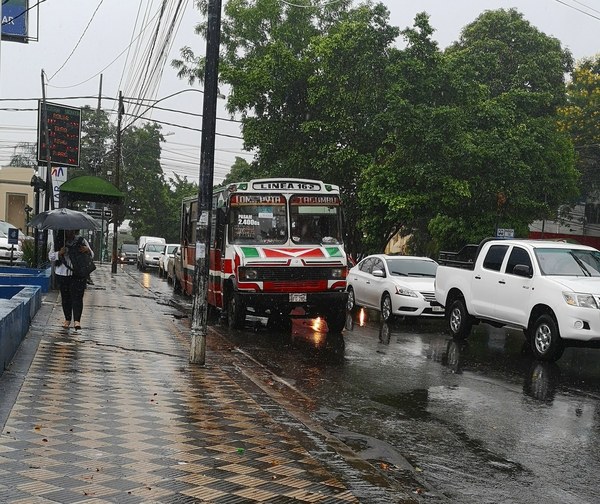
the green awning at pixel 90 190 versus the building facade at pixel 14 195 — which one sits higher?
the building facade at pixel 14 195

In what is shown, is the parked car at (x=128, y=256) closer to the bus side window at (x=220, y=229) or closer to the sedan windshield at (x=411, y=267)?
the sedan windshield at (x=411, y=267)

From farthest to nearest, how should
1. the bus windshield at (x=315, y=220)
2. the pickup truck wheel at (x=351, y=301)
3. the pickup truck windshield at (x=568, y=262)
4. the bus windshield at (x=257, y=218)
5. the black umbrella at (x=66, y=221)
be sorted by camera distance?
1. the pickup truck wheel at (x=351, y=301)
2. the bus windshield at (x=315, y=220)
3. the bus windshield at (x=257, y=218)
4. the black umbrella at (x=66, y=221)
5. the pickup truck windshield at (x=568, y=262)

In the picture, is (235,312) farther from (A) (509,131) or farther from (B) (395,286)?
(A) (509,131)

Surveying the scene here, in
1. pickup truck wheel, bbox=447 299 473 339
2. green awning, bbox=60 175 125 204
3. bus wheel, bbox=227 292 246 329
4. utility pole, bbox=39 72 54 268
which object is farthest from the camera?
utility pole, bbox=39 72 54 268

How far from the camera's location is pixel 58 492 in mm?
4750

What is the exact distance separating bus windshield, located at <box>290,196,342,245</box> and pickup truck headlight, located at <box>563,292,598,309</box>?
5.14 meters

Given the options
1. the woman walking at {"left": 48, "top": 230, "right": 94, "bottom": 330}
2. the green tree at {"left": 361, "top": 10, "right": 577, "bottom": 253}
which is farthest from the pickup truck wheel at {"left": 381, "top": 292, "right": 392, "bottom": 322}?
the green tree at {"left": 361, "top": 10, "right": 577, "bottom": 253}

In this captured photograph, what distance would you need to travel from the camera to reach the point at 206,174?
1022 centimetres

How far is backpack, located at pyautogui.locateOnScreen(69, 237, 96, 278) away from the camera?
12578 millimetres

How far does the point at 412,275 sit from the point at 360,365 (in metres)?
6.72

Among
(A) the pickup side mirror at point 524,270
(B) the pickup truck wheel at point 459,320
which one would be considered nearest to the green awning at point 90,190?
(B) the pickup truck wheel at point 459,320

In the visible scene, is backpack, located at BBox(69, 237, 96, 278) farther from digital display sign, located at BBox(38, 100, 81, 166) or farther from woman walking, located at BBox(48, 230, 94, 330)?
digital display sign, located at BBox(38, 100, 81, 166)

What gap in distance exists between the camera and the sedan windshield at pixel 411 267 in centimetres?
1788

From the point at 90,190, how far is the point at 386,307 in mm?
9461
